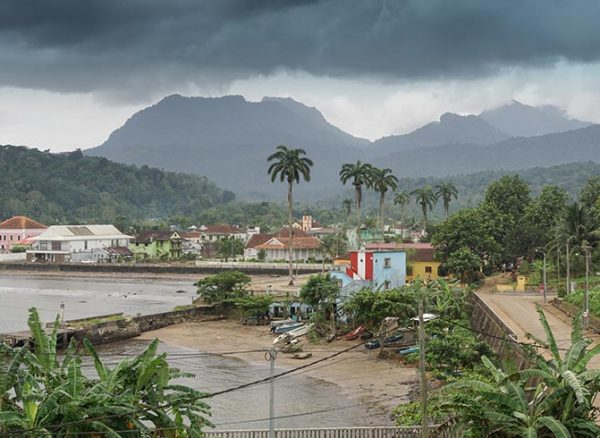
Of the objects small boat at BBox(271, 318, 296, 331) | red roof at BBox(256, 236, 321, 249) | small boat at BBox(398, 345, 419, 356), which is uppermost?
red roof at BBox(256, 236, 321, 249)

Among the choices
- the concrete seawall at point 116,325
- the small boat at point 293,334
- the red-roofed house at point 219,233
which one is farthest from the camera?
the red-roofed house at point 219,233

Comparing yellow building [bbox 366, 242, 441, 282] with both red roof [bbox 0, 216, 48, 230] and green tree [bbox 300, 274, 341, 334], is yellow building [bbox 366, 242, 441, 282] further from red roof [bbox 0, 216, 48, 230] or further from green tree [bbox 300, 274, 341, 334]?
red roof [bbox 0, 216, 48, 230]

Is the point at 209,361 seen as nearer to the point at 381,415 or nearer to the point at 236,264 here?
the point at 381,415

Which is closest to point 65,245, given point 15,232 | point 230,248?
point 230,248

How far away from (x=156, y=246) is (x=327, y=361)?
8763 centimetres

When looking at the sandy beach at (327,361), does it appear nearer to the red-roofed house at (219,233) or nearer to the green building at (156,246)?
the green building at (156,246)

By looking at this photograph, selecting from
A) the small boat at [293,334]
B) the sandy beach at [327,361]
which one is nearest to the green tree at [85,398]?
the sandy beach at [327,361]

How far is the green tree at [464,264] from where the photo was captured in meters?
68.6

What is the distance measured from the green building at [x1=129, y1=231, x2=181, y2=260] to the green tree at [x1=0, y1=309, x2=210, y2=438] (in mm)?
105284

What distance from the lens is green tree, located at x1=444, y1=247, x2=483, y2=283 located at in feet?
225

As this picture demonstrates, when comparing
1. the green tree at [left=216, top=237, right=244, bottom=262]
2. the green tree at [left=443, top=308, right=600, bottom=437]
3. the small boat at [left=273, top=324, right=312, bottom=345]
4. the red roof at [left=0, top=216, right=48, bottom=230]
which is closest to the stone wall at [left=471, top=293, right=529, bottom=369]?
the green tree at [left=443, top=308, right=600, bottom=437]

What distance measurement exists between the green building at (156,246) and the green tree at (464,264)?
6468cm

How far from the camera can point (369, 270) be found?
6091cm

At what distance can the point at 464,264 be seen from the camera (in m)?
68.4
